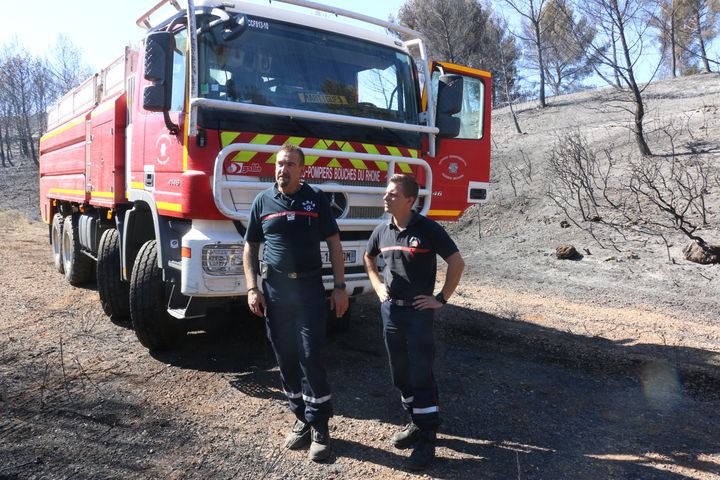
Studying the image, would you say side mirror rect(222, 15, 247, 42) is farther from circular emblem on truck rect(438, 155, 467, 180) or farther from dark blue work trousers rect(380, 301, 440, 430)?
dark blue work trousers rect(380, 301, 440, 430)

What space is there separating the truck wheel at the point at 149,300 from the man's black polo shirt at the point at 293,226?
1.82 metres

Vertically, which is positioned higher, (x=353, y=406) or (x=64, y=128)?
(x=64, y=128)

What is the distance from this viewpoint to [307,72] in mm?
4754

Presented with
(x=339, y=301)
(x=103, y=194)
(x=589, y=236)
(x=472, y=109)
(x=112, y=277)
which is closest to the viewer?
(x=339, y=301)

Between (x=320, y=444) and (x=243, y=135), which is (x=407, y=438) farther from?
(x=243, y=135)

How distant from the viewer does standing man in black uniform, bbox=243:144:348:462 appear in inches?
134

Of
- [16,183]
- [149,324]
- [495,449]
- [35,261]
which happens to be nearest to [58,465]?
[149,324]

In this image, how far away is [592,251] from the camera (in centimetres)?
1029

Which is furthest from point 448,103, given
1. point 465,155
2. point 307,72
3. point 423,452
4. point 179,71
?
point 423,452

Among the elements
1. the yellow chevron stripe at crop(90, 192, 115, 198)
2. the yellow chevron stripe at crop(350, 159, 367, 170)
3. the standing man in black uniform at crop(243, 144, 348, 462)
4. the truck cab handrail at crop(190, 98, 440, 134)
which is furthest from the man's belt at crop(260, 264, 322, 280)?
the yellow chevron stripe at crop(90, 192, 115, 198)

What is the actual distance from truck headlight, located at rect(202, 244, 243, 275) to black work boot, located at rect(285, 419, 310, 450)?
1233 millimetres

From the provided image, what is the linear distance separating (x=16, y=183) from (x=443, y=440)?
1333 inches

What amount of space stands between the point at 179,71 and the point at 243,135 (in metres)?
0.78

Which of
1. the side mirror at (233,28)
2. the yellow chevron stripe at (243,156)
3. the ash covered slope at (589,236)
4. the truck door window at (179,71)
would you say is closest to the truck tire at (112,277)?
the truck door window at (179,71)
